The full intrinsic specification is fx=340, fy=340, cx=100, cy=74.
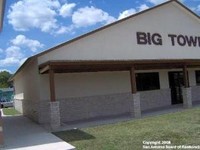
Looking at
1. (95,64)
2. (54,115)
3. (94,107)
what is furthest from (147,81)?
(54,115)

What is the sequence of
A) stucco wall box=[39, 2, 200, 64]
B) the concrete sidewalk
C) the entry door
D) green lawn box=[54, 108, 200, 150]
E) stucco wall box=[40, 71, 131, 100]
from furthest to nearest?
the entry door < stucco wall box=[39, 2, 200, 64] < stucco wall box=[40, 71, 131, 100] < the concrete sidewalk < green lawn box=[54, 108, 200, 150]

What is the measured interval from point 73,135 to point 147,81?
10352 mm

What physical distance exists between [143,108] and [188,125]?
336 inches

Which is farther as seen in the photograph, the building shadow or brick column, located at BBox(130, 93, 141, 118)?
brick column, located at BBox(130, 93, 141, 118)

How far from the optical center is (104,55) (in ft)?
63.4

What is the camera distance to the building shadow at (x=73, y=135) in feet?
39.9

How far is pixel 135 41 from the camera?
20734 mm

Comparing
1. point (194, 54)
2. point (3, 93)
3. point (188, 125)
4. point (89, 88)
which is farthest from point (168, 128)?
point (3, 93)

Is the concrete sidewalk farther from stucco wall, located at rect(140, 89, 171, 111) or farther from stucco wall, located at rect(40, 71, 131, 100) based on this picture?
stucco wall, located at rect(140, 89, 171, 111)

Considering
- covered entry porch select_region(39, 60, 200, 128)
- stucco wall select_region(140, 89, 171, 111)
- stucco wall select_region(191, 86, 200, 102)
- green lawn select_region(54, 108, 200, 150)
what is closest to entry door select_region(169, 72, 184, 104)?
stucco wall select_region(140, 89, 171, 111)

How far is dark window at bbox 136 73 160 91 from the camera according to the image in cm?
2181

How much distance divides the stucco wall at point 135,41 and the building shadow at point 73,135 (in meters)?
4.95

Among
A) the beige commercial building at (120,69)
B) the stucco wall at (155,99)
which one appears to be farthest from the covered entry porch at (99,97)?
the stucco wall at (155,99)

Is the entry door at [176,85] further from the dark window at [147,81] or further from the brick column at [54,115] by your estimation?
the brick column at [54,115]
